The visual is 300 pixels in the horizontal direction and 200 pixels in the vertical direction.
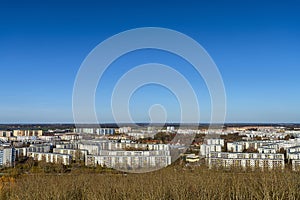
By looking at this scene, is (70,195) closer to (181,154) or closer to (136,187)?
(136,187)

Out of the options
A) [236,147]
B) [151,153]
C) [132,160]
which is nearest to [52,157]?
[132,160]

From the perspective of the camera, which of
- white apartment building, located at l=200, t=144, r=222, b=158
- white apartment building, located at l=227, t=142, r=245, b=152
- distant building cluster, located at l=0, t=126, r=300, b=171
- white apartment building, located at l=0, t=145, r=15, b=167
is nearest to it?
distant building cluster, located at l=0, t=126, r=300, b=171

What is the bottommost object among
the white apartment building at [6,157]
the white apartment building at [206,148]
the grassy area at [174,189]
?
the white apartment building at [6,157]

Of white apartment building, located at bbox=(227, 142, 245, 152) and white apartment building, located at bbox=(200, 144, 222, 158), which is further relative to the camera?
white apartment building, located at bbox=(227, 142, 245, 152)

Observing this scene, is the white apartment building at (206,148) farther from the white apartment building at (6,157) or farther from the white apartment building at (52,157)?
the white apartment building at (6,157)

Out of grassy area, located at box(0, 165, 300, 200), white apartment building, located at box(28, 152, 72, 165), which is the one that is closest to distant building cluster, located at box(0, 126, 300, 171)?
white apartment building, located at box(28, 152, 72, 165)

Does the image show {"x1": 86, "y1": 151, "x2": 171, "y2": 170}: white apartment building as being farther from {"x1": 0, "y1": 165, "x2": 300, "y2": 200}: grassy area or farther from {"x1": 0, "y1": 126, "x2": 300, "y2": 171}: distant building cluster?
{"x1": 0, "y1": 165, "x2": 300, "y2": 200}: grassy area

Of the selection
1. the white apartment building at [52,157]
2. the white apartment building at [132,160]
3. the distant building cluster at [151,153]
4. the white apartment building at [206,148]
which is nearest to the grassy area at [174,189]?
the distant building cluster at [151,153]

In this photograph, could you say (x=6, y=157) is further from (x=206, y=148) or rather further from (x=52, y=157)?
(x=206, y=148)

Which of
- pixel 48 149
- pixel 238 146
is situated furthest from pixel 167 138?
pixel 48 149

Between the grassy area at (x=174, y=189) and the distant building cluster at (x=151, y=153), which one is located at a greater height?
the grassy area at (x=174, y=189)

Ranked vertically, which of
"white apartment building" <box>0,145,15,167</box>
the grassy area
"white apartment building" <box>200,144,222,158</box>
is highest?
the grassy area
